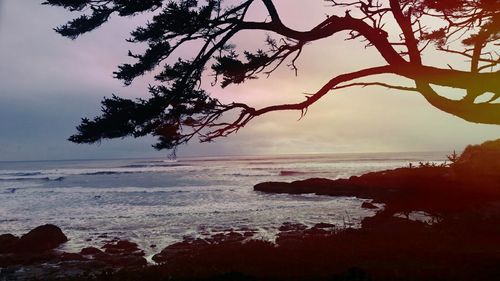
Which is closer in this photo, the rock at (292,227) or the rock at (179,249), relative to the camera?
the rock at (179,249)

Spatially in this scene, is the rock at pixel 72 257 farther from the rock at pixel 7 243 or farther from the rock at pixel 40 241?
the rock at pixel 7 243

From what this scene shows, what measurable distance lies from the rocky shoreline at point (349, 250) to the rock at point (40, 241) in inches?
1.4

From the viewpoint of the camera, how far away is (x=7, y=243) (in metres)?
18.5

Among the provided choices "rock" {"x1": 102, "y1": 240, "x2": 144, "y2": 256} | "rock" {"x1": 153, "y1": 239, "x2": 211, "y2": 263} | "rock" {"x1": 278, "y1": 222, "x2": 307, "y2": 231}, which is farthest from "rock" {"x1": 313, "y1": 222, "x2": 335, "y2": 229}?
"rock" {"x1": 102, "y1": 240, "x2": 144, "y2": 256}

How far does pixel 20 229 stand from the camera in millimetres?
24047

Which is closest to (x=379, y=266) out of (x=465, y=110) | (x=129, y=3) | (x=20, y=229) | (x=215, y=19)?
(x=465, y=110)

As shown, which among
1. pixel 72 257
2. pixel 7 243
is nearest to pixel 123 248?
pixel 72 257

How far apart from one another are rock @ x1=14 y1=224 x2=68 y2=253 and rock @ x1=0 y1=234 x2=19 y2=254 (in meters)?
0.20

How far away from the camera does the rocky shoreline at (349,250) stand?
855 centimetres

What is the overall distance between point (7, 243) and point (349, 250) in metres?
13.8

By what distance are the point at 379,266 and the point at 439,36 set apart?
448 centimetres

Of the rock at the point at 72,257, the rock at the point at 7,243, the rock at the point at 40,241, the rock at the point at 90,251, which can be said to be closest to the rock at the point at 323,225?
the rock at the point at 90,251

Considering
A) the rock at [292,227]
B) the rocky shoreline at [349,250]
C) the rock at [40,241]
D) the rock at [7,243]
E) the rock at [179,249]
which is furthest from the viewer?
the rock at [292,227]

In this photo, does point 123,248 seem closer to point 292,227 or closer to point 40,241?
point 40,241
